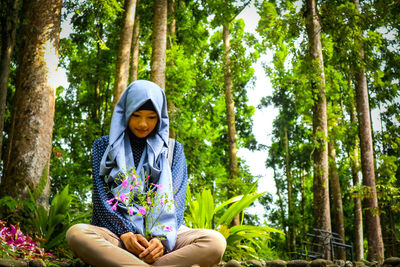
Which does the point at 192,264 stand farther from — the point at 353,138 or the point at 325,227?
the point at 353,138

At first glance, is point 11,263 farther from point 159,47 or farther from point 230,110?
point 230,110

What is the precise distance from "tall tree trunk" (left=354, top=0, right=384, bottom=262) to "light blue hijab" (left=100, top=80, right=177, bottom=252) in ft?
24.0

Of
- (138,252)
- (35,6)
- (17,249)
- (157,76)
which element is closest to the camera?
(138,252)

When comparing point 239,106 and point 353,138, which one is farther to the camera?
point 239,106

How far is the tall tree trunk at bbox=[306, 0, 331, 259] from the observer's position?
794 centimetres

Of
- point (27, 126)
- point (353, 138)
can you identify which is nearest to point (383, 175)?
point (353, 138)

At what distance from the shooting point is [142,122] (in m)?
2.93

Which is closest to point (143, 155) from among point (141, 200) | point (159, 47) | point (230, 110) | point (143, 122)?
Answer: point (143, 122)

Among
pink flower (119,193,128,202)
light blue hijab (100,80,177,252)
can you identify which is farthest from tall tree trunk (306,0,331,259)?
pink flower (119,193,128,202)

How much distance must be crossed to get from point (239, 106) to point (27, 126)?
16485 mm

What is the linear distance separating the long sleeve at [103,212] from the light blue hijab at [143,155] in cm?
6

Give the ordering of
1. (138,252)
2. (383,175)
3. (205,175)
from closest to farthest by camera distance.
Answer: (138,252) < (383,175) < (205,175)

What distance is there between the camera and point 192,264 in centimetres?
251

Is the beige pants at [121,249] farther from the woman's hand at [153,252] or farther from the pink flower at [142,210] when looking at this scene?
the pink flower at [142,210]
